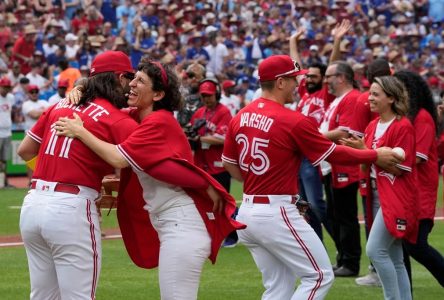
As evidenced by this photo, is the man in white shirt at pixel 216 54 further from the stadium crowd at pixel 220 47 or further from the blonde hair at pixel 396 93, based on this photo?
the blonde hair at pixel 396 93

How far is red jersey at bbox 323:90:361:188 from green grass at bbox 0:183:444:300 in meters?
Result: 1.03

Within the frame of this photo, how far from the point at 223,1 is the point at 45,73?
928 centimetres

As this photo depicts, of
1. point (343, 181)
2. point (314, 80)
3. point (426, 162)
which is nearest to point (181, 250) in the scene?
point (426, 162)

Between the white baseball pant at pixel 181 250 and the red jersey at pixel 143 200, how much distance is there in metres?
0.10

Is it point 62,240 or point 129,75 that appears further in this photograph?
point 129,75

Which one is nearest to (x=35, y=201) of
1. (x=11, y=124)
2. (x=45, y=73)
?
(x=11, y=124)

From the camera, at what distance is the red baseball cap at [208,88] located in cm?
1232

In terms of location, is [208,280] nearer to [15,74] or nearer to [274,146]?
[274,146]

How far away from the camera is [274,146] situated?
695 cm

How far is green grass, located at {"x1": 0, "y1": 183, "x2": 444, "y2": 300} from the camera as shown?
9508 millimetres

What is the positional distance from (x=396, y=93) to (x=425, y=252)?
1.37 m

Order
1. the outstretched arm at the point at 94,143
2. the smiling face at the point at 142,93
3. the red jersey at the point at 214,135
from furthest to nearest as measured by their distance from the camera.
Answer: the red jersey at the point at 214,135 → the smiling face at the point at 142,93 → the outstretched arm at the point at 94,143

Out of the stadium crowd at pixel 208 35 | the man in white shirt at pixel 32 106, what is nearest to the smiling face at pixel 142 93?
the man in white shirt at pixel 32 106

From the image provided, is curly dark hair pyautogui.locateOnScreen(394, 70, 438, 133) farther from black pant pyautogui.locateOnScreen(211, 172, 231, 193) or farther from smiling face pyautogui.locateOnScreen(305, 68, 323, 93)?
black pant pyautogui.locateOnScreen(211, 172, 231, 193)
